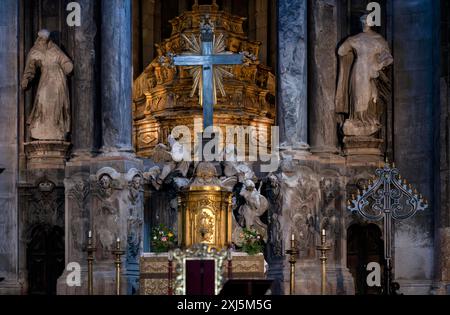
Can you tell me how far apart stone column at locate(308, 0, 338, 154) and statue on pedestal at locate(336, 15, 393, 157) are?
0.33 m

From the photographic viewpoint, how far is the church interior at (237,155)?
3209 centimetres

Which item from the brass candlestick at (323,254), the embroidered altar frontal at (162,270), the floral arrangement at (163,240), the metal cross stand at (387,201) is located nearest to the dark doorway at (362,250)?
the metal cross stand at (387,201)

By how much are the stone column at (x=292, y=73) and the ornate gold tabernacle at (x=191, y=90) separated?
2.74 metres

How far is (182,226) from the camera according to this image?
101ft

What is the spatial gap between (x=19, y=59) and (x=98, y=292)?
668 cm

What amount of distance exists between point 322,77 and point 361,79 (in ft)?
3.63

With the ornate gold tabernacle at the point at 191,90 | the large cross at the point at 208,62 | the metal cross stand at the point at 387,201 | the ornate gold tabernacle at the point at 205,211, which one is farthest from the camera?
the ornate gold tabernacle at the point at 191,90

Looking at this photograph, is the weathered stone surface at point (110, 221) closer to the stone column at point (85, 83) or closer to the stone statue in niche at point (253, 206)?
the stone column at point (85, 83)

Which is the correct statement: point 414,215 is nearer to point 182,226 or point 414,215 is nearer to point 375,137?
point 375,137

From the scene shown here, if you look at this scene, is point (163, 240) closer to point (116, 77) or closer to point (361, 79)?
point (116, 77)

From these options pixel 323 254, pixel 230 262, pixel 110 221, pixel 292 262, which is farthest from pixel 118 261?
pixel 323 254

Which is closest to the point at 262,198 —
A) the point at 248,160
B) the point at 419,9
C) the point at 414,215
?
the point at 248,160

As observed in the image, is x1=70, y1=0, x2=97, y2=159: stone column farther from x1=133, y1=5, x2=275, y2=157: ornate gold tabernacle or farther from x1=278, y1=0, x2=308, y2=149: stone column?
x1=278, y1=0, x2=308, y2=149: stone column

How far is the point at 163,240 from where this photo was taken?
101 feet
